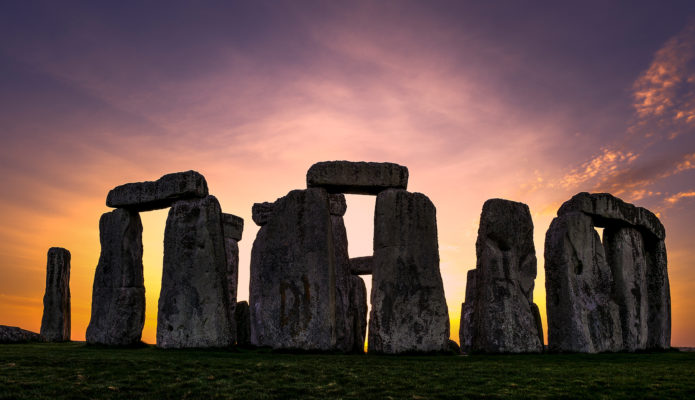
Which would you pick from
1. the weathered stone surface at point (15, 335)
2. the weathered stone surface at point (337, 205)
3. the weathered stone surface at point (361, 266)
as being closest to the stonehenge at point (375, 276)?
the weathered stone surface at point (337, 205)

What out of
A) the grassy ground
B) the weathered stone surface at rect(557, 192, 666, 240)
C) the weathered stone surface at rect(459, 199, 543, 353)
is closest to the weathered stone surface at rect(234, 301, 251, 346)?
the grassy ground

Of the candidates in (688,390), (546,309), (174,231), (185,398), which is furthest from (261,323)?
(688,390)

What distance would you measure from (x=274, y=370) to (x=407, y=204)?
4971mm

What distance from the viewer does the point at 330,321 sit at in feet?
41.7

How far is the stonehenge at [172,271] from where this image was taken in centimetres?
1376

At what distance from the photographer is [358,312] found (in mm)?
16781

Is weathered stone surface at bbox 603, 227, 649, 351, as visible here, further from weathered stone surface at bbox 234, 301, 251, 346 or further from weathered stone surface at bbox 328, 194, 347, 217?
weathered stone surface at bbox 234, 301, 251, 346

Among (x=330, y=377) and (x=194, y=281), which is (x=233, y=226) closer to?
(x=194, y=281)

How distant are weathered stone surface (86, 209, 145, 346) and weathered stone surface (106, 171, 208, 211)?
0.38 meters

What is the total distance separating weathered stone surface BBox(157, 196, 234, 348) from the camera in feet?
44.9

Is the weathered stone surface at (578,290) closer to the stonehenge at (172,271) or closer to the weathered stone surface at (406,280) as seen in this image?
the weathered stone surface at (406,280)

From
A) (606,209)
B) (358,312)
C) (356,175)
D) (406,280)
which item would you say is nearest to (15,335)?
(358,312)

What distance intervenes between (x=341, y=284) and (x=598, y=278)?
20.7 ft

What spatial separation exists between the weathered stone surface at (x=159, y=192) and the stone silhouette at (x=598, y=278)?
8576mm
